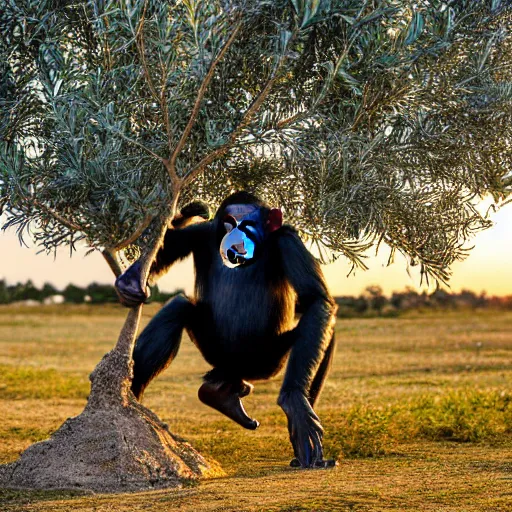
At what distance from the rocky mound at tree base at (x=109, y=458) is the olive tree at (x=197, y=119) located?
1 cm

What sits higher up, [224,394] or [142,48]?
[142,48]

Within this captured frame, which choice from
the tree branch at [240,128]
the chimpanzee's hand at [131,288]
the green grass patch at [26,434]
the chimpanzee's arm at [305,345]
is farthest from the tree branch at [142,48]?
the green grass patch at [26,434]

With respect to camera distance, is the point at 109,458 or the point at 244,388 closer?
the point at 109,458

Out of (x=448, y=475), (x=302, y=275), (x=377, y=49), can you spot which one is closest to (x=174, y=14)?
(x=377, y=49)

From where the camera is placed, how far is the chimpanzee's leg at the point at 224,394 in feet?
23.8

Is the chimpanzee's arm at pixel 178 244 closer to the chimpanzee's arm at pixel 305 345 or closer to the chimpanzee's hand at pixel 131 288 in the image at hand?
the chimpanzee's hand at pixel 131 288

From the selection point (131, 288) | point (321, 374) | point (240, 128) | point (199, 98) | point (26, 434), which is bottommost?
point (26, 434)

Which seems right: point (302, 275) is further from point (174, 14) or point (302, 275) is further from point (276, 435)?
point (276, 435)

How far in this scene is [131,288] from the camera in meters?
6.52

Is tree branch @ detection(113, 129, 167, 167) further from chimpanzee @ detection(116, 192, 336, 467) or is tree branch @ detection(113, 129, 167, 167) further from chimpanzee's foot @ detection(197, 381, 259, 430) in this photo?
chimpanzee's foot @ detection(197, 381, 259, 430)

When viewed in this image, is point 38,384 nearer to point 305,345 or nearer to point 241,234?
point 241,234

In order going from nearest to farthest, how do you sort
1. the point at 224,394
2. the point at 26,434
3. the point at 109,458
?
the point at 109,458
the point at 224,394
the point at 26,434

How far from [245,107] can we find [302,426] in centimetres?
268

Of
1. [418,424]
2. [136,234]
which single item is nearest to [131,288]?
[136,234]
